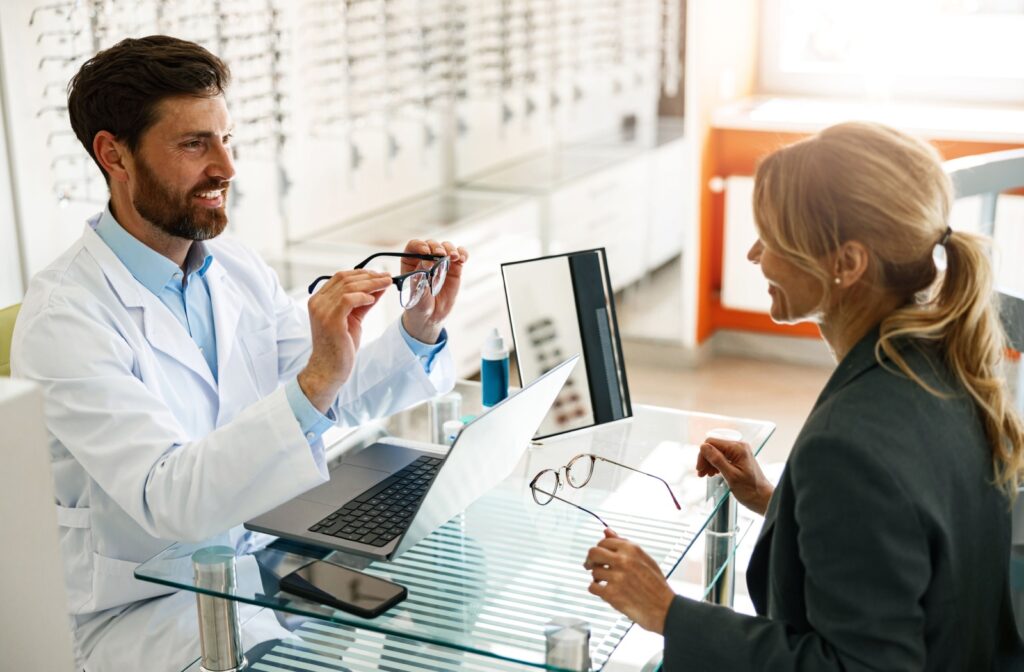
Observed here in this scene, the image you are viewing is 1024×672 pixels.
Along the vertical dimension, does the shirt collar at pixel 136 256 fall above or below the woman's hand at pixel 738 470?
above

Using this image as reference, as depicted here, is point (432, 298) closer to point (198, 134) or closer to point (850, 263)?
point (198, 134)

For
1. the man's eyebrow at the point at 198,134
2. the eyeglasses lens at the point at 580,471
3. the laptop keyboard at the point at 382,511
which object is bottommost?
the eyeglasses lens at the point at 580,471

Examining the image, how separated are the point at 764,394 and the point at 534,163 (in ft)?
4.55

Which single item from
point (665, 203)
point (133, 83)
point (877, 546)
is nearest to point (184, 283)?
point (133, 83)

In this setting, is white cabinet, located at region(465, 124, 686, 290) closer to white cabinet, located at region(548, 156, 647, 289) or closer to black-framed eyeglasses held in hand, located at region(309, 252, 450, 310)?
white cabinet, located at region(548, 156, 647, 289)

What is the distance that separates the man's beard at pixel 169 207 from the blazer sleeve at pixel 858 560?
108cm

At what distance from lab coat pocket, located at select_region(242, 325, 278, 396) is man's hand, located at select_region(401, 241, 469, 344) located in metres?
0.27

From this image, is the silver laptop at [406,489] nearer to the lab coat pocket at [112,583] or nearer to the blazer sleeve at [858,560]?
the lab coat pocket at [112,583]

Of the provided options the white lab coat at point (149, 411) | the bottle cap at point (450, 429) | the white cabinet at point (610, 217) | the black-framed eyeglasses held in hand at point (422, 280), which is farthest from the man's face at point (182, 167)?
the white cabinet at point (610, 217)

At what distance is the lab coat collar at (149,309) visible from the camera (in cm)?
183

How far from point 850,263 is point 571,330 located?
76 centimetres

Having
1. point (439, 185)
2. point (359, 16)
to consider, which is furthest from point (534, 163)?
point (359, 16)

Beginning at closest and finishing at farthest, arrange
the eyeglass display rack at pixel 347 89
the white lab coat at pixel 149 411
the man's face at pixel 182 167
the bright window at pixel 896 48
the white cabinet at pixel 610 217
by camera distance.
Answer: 1. the white lab coat at pixel 149 411
2. the man's face at pixel 182 167
3. the eyeglass display rack at pixel 347 89
4. the white cabinet at pixel 610 217
5. the bright window at pixel 896 48

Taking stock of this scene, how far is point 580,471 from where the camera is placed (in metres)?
1.94
